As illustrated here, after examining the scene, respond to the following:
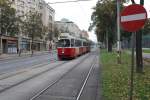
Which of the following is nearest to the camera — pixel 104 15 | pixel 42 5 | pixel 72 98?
pixel 72 98

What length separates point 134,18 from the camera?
8.73 meters

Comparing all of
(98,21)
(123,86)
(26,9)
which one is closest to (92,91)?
(123,86)

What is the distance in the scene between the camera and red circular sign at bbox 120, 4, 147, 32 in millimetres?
8625

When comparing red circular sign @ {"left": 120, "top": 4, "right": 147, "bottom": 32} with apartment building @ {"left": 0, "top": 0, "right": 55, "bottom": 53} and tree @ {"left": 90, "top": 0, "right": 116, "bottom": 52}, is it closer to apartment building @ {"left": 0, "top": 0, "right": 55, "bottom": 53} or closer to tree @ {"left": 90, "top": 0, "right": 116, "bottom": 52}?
tree @ {"left": 90, "top": 0, "right": 116, "bottom": 52}

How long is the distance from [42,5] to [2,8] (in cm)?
5272

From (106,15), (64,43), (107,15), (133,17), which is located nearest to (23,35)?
(106,15)

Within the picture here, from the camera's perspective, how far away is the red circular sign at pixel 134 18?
28.3ft

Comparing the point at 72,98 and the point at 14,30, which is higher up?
the point at 14,30

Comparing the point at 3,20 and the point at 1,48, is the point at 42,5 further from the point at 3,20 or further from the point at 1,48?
the point at 3,20

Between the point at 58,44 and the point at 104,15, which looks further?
the point at 104,15

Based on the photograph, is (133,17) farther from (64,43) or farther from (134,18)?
(64,43)

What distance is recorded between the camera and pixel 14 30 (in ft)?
181

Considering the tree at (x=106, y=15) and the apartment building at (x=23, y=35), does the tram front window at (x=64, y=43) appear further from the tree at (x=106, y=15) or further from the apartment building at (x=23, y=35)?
the apartment building at (x=23, y=35)

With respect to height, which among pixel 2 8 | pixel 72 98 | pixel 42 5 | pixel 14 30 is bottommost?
pixel 72 98
